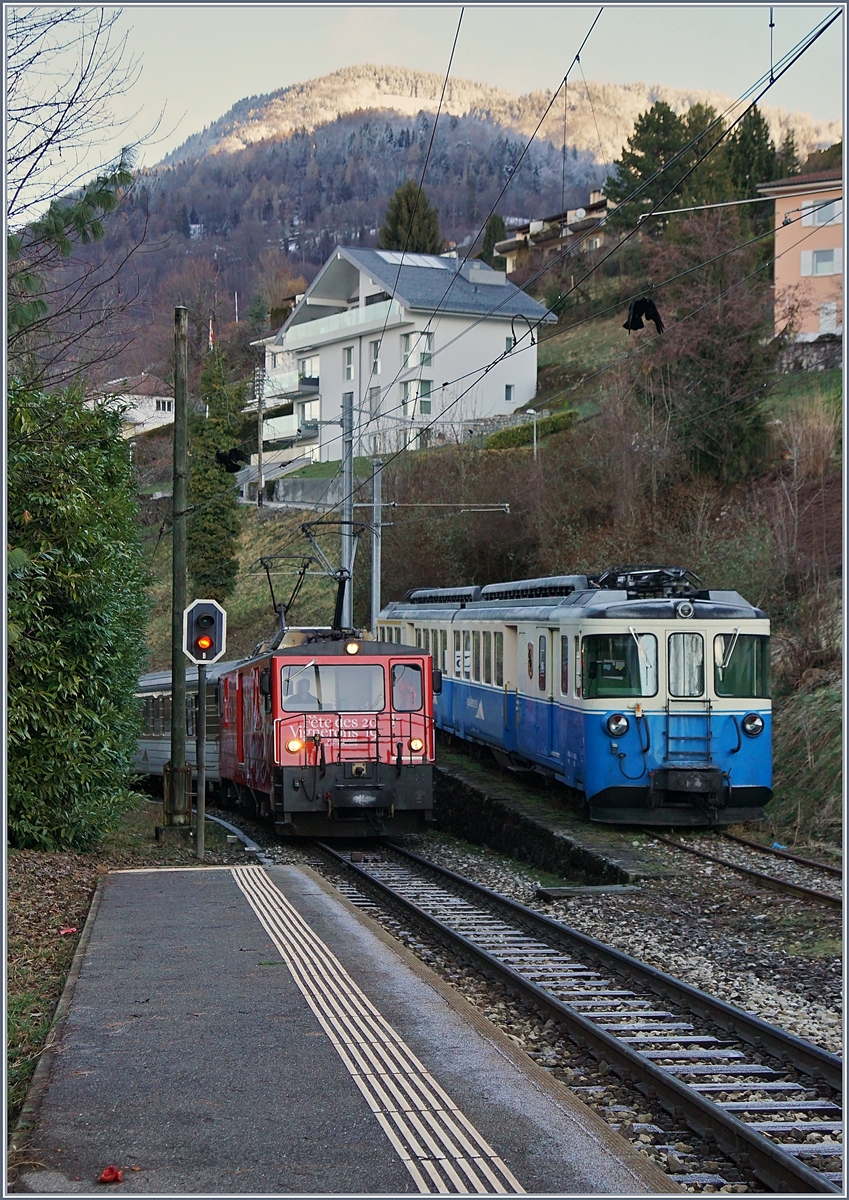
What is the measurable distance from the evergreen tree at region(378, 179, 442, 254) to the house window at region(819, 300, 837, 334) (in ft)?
110

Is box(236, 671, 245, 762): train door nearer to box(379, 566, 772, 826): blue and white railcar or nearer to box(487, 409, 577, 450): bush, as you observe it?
box(379, 566, 772, 826): blue and white railcar

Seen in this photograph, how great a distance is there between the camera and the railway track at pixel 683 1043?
5859mm

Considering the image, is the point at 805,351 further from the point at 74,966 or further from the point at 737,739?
the point at 74,966

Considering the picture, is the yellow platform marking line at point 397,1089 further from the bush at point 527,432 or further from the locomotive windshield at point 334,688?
the bush at point 527,432

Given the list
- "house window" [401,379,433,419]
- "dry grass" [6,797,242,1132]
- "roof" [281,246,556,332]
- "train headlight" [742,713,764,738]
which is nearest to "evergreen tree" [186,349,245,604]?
"house window" [401,379,433,419]

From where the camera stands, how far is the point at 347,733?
54.8ft

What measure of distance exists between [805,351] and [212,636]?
24544 millimetres

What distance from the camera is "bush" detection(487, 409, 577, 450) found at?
132 feet

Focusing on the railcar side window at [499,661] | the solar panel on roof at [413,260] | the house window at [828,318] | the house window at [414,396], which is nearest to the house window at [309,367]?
the solar panel on roof at [413,260]

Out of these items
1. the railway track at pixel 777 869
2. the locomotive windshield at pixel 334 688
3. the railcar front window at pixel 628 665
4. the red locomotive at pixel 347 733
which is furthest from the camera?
the locomotive windshield at pixel 334 688

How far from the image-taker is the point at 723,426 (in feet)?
96.6

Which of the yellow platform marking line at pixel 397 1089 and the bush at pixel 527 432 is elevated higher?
the bush at pixel 527 432

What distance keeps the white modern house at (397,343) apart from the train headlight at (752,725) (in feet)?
103

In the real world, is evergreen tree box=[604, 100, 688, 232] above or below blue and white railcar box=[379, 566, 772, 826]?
above
